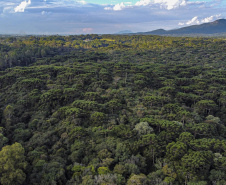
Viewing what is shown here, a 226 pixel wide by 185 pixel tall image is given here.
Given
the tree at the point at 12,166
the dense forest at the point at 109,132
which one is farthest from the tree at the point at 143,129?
the tree at the point at 12,166

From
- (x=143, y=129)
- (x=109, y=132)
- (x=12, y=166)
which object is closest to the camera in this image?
(x=12, y=166)

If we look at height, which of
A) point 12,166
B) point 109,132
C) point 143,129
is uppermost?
point 143,129

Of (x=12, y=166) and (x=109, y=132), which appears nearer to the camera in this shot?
(x=12, y=166)

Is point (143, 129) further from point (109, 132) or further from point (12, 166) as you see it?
point (12, 166)

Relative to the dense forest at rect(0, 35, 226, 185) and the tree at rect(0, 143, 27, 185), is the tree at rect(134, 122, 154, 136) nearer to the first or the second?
the dense forest at rect(0, 35, 226, 185)

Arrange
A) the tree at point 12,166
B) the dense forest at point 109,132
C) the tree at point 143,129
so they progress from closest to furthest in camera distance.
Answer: the tree at point 12,166 → the dense forest at point 109,132 → the tree at point 143,129

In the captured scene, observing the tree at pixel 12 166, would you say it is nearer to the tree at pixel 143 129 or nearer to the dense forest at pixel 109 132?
the dense forest at pixel 109 132

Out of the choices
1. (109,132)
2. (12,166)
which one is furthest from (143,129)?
(12,166)

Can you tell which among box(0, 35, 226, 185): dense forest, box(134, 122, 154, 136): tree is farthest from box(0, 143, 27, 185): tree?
box(134, 122, 154, 136): tree
